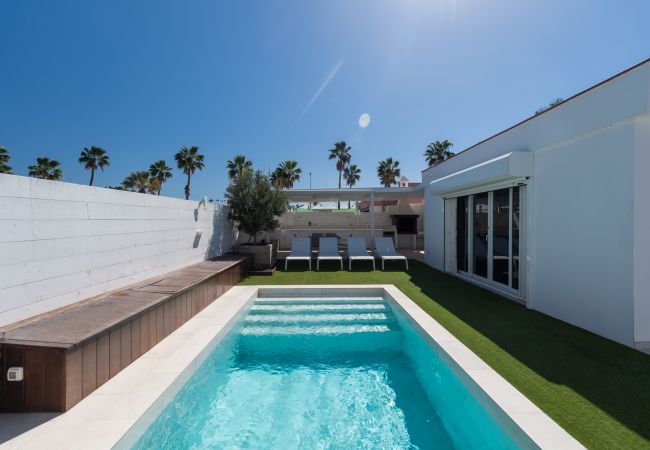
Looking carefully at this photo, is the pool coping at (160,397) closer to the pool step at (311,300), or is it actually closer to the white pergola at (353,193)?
the pool step at (311,300)

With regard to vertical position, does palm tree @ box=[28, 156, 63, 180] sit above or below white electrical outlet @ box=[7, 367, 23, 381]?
above

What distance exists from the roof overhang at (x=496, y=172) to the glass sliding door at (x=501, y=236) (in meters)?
0.46

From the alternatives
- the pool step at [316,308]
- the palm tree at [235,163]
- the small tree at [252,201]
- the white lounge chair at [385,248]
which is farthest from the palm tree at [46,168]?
the pool step at [316,308]

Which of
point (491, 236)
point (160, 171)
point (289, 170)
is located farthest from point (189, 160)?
point (491, 236)

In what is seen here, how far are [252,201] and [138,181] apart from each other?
106ft

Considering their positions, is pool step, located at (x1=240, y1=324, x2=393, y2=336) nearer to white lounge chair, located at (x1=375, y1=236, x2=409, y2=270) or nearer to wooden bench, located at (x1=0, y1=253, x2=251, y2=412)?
wooden bench, located at (x1=0, y1=253, x2=251, y2=412)

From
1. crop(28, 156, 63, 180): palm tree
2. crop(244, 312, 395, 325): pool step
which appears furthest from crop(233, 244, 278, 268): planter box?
crop(28, 156, 63, 180): palm tree

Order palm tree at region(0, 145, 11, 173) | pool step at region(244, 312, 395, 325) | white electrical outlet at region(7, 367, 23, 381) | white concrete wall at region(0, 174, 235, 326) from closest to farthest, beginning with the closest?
white electrical outlet at region(7, 367, 23, 381) → white concrete wall at region(0, 174, 235, 326) → pool step at region(244, 312, 395, 325) → palm tree at region(0, 145, 11, 173)

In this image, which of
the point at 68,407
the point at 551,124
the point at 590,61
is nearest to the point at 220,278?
the point at 68,407

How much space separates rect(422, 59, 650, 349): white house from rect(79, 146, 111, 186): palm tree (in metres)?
38.4

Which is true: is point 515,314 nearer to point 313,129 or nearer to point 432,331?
point 432,331

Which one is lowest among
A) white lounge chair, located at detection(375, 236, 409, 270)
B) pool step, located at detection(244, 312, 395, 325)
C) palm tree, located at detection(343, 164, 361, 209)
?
pool step, located at detection(244, 312, 395, 325)

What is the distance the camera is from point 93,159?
107 ft

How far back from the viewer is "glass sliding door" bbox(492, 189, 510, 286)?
6824mm
